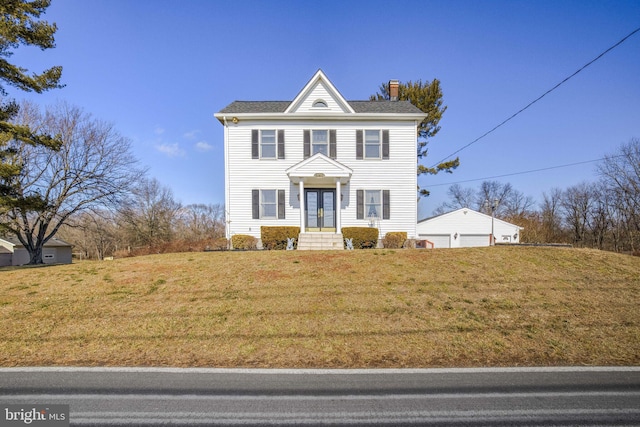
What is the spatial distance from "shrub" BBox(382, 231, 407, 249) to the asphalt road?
10.8m

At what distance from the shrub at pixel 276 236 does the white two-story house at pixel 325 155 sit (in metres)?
1.36

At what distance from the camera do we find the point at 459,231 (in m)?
24.3

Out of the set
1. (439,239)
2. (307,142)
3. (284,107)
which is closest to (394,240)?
(307,142)

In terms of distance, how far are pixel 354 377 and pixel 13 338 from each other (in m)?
6.20

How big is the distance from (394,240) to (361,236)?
5.27ft

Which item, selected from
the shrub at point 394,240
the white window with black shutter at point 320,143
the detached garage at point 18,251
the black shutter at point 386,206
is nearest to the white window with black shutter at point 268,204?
the white window with black shutter at point 320,143

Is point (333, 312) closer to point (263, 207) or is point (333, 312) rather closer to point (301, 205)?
point (301, 205)

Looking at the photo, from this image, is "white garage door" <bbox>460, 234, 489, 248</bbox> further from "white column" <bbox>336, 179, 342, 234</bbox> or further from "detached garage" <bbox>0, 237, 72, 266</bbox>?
"detached garage" <bbox>0, 237, 72, 266</bbox>

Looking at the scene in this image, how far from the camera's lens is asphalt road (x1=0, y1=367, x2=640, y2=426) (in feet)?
11.0

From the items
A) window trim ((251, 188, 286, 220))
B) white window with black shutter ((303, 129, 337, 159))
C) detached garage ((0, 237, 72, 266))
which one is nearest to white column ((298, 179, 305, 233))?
window trim ((251, 188, 286, 220))

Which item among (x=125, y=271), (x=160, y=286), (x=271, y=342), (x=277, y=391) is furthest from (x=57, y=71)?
(x=277, y=391)

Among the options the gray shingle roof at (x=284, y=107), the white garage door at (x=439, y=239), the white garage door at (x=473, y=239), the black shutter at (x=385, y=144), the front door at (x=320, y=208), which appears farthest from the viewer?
the white garage door at (x=473, y=239)

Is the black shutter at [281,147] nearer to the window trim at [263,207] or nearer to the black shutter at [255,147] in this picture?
the black shutter at [255,147]

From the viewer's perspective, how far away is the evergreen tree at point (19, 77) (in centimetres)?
1000
